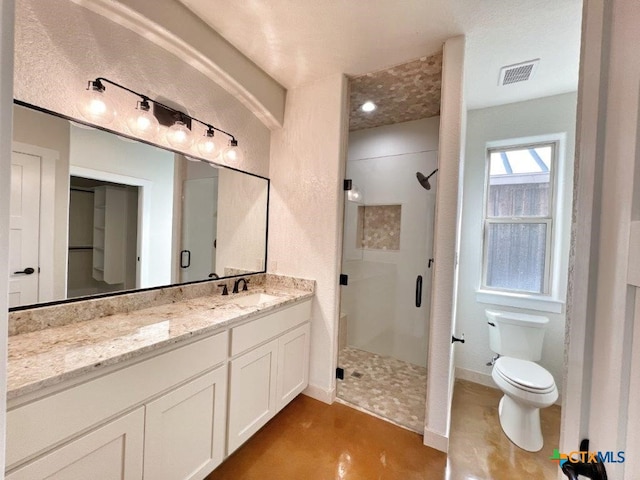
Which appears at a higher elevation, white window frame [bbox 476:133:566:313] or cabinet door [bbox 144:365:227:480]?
white window frame [bbox 476:133:566:313]

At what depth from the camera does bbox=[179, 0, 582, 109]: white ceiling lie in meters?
1.43

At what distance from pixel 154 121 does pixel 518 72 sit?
2564 mm

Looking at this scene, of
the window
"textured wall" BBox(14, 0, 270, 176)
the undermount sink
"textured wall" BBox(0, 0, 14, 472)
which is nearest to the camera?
"textured wall" BBox(0, 0, 14, 472)

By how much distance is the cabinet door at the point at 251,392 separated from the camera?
1474mm

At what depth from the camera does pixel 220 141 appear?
192 cm

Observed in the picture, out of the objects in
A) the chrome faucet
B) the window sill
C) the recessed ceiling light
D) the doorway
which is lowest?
the window sill

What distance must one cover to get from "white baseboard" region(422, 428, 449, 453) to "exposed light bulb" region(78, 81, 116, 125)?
2.66 m

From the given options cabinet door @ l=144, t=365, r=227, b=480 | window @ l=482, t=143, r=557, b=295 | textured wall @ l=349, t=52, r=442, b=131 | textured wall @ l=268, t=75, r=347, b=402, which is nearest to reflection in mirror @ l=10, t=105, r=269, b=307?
textured wall @ l=268, t=75, r=347, b=402

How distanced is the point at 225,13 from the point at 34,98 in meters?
1.07

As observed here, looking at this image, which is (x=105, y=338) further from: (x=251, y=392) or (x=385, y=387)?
(x=385, y=387)

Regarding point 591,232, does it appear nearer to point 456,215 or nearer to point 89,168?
point 456,215

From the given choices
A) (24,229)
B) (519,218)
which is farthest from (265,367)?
(519,218)

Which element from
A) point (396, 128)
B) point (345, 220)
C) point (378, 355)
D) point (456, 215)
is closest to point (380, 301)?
point (378, 355)

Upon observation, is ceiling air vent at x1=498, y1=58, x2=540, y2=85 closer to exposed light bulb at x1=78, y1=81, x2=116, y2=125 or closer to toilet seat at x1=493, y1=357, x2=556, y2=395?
toilet seat at x1=493, y1=357, x2=556, y2=395
